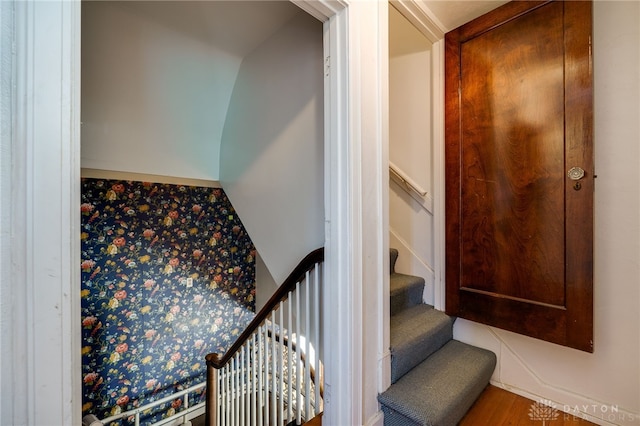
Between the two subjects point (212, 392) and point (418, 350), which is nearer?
point (418, 350)

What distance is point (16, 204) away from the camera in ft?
1.57

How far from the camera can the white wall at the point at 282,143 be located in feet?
5.06

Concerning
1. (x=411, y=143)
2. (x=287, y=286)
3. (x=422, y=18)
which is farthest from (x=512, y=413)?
(x=422, y=18)

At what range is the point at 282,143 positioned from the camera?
172 centimetres

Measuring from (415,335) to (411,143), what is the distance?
131 centimetres

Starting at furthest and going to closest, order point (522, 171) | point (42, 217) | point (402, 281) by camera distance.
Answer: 1. point (402, 281)
2. point (522, 171)
3. point (42, 217)

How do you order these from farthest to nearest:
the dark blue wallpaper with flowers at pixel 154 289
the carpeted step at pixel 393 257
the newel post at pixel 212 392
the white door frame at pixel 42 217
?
1. the dark blue wallpaper with flowers at pixel 154 289
2. the newel post at pixel 212 392
3. the carpeted step at pixel 393 257
4. the white door frame at pixel 42 217

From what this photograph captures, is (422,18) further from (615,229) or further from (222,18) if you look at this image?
(615,229)

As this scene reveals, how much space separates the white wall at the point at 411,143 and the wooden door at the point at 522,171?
0.20 m

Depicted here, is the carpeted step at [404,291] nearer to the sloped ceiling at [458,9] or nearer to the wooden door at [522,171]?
the wooden door at [522,171]

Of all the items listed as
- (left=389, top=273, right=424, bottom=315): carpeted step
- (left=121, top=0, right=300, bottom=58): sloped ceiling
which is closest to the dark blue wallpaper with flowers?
(left=121, top=0, right=300, bottom=58): sloped ceiling

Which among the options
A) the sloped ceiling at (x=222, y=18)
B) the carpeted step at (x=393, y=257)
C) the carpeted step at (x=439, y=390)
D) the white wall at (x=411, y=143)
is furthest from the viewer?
the carpeted step at (x=393, y=257)

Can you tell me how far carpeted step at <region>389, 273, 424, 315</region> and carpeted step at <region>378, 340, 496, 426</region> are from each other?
332 mm

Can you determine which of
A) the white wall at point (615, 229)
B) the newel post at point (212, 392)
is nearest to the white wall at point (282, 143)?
the newel post at point (212, 392)
